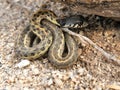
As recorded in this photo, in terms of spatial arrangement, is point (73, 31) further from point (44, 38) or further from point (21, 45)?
point (21, 45)

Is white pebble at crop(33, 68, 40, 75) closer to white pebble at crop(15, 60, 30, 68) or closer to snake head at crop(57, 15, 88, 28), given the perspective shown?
white pebble at crop(15, 60, 30, 68)

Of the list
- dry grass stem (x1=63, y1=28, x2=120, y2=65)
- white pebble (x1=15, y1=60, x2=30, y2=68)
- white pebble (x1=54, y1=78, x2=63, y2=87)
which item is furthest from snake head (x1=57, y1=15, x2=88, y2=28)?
white pebble (x1=54, y1=78, x2=63, y2=87)

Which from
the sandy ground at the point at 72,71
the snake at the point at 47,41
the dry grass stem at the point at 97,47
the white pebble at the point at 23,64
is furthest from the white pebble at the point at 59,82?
the dry grass stem at the point at 97,47

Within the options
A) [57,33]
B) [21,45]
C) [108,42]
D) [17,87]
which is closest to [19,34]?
[21,45]

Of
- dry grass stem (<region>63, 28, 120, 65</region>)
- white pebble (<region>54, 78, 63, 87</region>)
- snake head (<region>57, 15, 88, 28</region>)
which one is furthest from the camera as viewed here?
snake head (<region>57, 15, 88, 28</region>)

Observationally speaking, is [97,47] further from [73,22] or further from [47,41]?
[47,41]

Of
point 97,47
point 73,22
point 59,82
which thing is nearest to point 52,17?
point 73,22

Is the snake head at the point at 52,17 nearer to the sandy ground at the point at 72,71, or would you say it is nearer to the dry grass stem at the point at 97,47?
the dry grass stem at the point at 97,47
